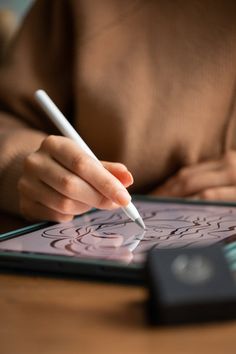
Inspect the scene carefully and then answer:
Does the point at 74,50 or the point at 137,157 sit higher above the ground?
the point at 74,50

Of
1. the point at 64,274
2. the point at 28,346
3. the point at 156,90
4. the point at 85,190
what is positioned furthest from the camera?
the point at 156,90

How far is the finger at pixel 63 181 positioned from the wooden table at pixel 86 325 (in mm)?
122

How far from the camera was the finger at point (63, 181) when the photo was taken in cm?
50

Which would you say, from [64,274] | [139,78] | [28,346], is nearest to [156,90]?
[139,78]

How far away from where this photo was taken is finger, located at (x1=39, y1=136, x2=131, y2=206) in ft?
1.58

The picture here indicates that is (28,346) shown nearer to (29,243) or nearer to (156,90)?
(29,243)

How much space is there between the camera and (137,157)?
826 millimetres

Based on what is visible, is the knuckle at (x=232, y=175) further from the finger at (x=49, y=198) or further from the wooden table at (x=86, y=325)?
the wooden table at (x=86, y=325)

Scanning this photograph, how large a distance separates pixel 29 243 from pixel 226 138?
45cm

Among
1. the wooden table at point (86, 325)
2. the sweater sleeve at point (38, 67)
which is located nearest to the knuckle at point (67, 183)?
the wooden table at point (86, 325)

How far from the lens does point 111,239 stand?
17.7 inches

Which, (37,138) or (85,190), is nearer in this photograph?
(85,190)

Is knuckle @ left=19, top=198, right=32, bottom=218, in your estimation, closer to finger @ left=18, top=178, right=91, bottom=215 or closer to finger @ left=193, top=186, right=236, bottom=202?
finger @ left=18, top=178, right=91, bottom=215

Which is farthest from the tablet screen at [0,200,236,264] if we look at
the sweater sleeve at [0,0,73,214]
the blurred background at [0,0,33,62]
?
the blurred background at [0,0,33,62]
